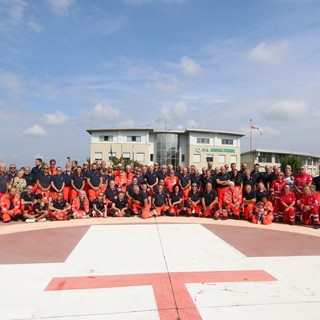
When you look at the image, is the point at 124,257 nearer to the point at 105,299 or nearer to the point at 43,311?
the point at 105,299

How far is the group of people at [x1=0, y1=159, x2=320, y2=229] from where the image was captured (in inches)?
334

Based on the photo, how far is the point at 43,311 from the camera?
3152 mm

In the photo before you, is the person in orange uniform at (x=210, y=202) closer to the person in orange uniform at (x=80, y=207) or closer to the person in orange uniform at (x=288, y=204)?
the person in orange uniform at (x=288, y=204)

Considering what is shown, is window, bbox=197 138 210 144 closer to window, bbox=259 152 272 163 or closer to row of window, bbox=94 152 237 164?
row of window, bbox=94 152 237 164

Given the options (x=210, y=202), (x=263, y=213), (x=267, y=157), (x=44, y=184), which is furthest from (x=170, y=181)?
Result: (x=267, y=157)

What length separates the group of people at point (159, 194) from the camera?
8492 millimetres

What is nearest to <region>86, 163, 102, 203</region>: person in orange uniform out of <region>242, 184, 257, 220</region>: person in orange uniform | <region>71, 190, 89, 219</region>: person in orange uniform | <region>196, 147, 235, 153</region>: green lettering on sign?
<region>71, 190, 89, 219</region>: person in orange uniform

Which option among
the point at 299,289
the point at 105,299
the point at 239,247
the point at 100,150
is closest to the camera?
the point at 105,299

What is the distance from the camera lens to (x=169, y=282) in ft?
12.9

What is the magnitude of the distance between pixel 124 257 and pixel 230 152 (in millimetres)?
50415

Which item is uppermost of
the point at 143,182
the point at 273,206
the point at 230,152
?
the point at 230,152

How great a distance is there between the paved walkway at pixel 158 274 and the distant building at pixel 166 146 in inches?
1749

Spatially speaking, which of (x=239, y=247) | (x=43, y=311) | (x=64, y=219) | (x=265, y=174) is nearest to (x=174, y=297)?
(x=43, y=311)

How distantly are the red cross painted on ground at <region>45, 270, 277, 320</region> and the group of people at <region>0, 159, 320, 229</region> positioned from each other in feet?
14.5
